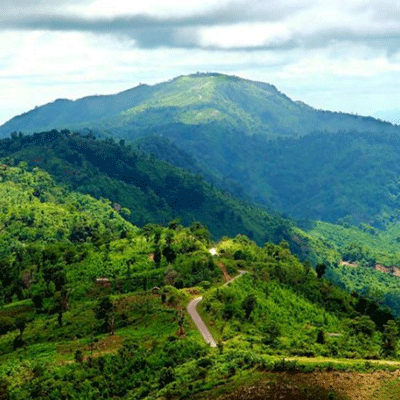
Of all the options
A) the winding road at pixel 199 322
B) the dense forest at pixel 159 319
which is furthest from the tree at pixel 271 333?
the winding road at pixel 199 322

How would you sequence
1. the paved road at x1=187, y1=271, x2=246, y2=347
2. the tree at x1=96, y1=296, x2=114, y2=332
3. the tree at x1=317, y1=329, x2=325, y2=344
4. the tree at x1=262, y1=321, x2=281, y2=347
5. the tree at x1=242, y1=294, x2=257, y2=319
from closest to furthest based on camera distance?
the tree at x1=262, y1=321, x2=281, y2=347, the paved road at x1=187, y1=271, x2=246, y2=347, the tree at x1=317, y1=329, x2=325, y2=344, the tree at x1=96, y1=296, x2=114, y2=332, the tree at x1=242, y1=294, x2=257, y2=319

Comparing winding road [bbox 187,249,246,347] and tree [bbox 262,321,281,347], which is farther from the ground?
winding road [bbox 187,249,246,347]

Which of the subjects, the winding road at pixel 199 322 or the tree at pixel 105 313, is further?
the tree at pixel 105 313

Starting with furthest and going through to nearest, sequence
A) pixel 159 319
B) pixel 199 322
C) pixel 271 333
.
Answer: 1. pixel 159 319
2. pixel 199 322
3. pixel 271 333

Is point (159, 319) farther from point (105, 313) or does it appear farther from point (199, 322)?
point (105, 313)

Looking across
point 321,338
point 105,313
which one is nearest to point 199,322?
point 105,313

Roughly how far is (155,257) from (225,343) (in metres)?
45.8

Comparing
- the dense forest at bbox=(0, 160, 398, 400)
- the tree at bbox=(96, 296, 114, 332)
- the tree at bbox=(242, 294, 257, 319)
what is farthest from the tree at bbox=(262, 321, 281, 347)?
the tree at bbox=(96, 296, 114, 332)

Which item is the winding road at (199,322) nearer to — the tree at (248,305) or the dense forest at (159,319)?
the dense forest at (159,319)

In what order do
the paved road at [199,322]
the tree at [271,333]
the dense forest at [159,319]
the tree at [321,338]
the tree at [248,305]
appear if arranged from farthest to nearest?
the tree at [248,305] < the tree at [321,338] < the paved road at [199,322] < the tree at [271,333] < the dense forest at [159,319]

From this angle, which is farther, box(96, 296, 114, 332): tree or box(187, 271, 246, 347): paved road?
box(96, 296, 114, 332): tree

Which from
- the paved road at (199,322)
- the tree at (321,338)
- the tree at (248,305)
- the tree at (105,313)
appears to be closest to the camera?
the paved road at (199,322)

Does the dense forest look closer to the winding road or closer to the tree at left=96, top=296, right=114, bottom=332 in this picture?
the tree at left=96, top=296, right=114, bottom=332

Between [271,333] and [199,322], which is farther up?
[199,322]
